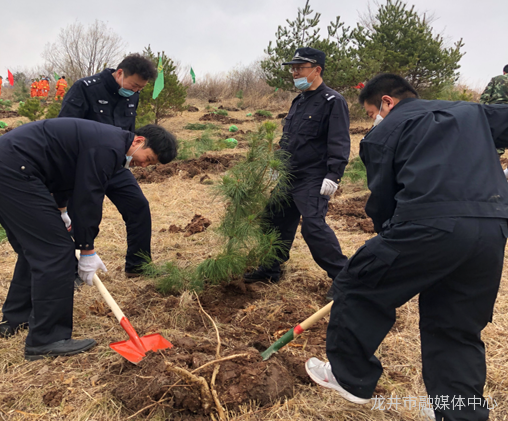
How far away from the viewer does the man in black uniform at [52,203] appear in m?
2.47

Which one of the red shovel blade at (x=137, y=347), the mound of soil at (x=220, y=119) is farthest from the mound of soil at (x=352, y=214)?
the mound of soil at (x=220, y=119)

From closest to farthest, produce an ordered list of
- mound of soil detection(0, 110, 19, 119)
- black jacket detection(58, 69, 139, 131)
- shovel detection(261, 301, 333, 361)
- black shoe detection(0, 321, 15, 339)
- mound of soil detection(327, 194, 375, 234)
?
shovel detection(261, 301, 333, 361), black shoe detection(0, 321, 15, 339), black jacket detection(58, 69, 139, 131), mound of soil detection(327, 194, 375, 234), mound of soil detection(0, 110, 19, 119)

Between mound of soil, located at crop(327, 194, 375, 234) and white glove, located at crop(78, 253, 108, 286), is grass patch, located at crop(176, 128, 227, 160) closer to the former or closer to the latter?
mound of soil, located at crop(327, 194, 375, 234)

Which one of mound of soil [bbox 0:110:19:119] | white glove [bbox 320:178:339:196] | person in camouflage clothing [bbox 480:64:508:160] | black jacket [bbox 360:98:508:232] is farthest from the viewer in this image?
mound of soil [bbox 0:110:19:119]

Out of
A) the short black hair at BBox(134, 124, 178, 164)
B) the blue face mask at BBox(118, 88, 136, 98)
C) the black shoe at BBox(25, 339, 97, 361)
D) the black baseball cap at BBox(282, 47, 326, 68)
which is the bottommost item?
the black shoe at BBox(25, 339, 97, 361)

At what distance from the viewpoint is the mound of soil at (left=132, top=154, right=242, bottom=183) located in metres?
7.75

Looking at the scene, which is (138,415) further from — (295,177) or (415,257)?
(295,177)

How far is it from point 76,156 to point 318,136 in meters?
1.92

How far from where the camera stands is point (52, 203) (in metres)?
2.56

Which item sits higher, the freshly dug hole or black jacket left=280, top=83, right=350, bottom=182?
black jacket left=280, top=83, right=350, bottom=182

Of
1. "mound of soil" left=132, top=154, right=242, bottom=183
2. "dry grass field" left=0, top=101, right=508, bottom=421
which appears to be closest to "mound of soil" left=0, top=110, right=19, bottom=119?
"mound of soil" left=132, top=154, right=242, bottom=183

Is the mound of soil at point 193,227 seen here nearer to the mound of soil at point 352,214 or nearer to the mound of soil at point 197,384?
the mound of soil at point 352,214

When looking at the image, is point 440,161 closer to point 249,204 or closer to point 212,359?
point 212,359

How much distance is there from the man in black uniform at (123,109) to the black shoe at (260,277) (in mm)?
993
